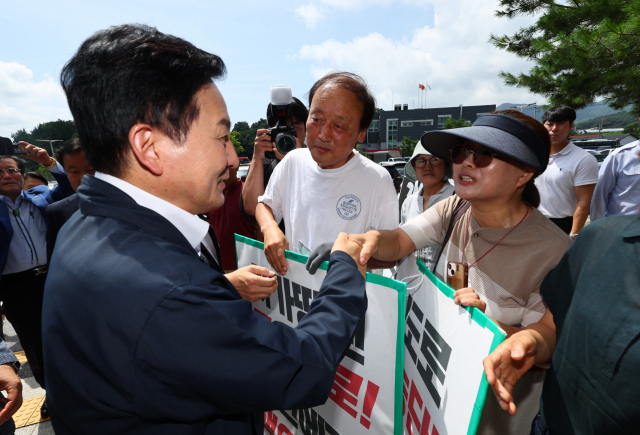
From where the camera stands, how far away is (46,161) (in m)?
4.61

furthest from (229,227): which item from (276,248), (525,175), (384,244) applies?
(525,175)

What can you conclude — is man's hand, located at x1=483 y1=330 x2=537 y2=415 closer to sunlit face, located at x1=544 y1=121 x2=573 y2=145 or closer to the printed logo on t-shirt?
the printed logo on t-shirt

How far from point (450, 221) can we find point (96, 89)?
1.64 metres

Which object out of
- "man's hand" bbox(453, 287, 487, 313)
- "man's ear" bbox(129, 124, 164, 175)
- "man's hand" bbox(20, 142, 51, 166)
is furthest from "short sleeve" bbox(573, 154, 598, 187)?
"man's hand" bbox(20, 142, 51, 166)

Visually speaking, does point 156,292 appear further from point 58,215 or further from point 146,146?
point 58,215

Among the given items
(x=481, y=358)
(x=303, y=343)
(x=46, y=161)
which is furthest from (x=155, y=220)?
(x=46, y=161)

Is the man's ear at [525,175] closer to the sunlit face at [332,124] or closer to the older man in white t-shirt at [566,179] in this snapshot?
the sunlit face at [332,124]

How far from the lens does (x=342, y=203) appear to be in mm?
1979

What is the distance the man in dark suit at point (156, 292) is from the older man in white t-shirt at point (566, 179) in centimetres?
466

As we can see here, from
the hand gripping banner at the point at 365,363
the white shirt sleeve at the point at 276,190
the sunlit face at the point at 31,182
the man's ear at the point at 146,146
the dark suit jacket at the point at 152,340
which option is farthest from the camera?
the sunlit face at the point at 31,182

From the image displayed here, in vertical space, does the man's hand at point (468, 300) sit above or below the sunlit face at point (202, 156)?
below

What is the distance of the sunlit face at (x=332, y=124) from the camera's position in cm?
196

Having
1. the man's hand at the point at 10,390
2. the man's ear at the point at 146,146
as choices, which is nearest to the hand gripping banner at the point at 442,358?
the man's ear at the point at 146,146

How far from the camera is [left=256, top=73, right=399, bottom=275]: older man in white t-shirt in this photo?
1.96 metres
